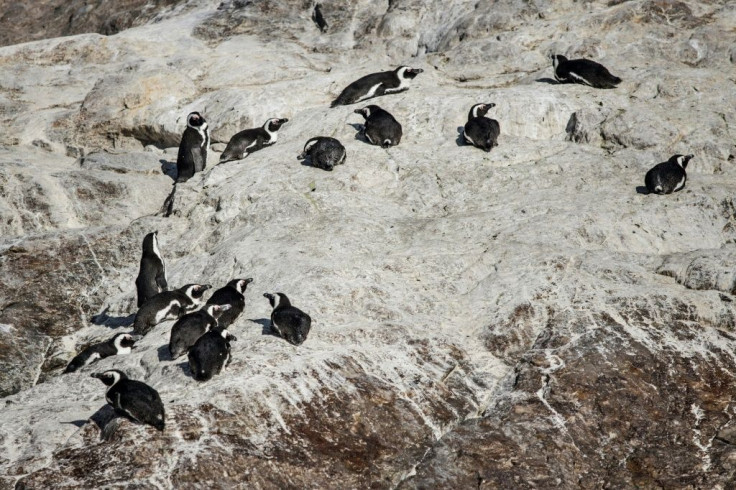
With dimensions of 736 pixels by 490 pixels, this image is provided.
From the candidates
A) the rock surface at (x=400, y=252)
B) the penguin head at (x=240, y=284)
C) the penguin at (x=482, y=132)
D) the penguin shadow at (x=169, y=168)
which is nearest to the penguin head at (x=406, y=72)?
the rock surface at (x=400, y=252)

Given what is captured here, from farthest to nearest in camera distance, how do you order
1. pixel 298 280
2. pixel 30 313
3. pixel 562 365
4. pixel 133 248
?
pixel 133 248 → pixel 30 313 → pixel 298 280 → pixel 562 365

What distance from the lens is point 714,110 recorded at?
1659 cm

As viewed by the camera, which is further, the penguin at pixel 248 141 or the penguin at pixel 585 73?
the penguin at pixel 585 73

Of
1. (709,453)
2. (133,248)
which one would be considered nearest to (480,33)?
(133,248)

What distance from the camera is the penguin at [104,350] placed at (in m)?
12.2

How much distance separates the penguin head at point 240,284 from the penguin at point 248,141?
15.9 ft

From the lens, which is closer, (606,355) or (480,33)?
(606,355)

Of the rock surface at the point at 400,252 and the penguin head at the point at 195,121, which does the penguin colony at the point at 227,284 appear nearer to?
the penguin head at the point at 195,121

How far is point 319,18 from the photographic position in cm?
2405

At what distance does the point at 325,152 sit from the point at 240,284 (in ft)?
13.0

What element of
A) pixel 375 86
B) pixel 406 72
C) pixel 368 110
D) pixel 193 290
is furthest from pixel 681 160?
pixel 193 290

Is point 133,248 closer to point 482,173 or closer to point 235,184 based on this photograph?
point 235,184

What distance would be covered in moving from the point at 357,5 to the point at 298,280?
13262 mm

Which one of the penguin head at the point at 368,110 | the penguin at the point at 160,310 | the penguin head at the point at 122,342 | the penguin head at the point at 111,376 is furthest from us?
the penguin head at the point at 368,110
